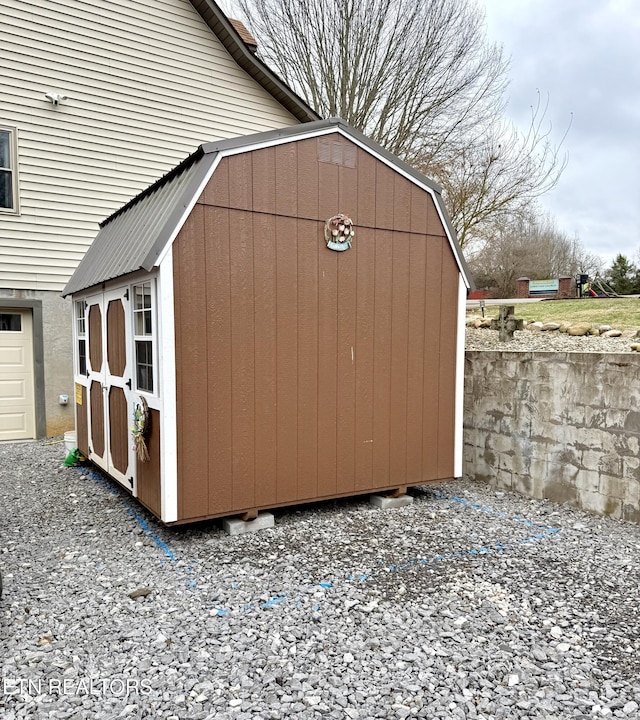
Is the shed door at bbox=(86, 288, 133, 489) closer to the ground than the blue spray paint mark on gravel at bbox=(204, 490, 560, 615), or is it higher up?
higher up

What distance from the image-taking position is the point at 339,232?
4207mm

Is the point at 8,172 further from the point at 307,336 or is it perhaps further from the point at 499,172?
the point at 499,172

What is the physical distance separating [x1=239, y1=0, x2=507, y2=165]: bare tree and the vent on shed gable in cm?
800

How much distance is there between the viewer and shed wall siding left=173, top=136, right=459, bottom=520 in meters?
3.73

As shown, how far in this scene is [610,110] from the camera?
502 inches

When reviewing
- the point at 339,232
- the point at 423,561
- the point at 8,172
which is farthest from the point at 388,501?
the point at 8,172

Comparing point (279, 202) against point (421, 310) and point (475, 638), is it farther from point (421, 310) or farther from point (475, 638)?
point (475, 638)

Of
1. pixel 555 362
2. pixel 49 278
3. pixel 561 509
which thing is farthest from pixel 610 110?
pixel 49 278

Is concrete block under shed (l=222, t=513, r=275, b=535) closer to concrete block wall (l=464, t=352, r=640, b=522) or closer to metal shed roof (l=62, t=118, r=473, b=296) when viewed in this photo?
metal shed roof (l=62, t=118, r=473, b=296)

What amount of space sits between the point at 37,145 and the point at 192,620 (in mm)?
6888

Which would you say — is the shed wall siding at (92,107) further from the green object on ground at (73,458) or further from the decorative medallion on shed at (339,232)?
the decorative medallion on shed at (339,232)

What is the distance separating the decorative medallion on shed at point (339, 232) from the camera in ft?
13.7

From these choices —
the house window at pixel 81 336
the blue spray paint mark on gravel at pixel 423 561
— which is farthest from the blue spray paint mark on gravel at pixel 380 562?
the house window at pixel 81 336

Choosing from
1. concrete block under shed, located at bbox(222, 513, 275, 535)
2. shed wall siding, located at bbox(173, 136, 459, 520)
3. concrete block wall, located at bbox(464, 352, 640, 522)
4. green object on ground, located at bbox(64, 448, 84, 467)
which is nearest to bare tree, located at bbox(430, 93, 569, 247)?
concrete block wall, located at bbox(464, 352, 640, 522)
